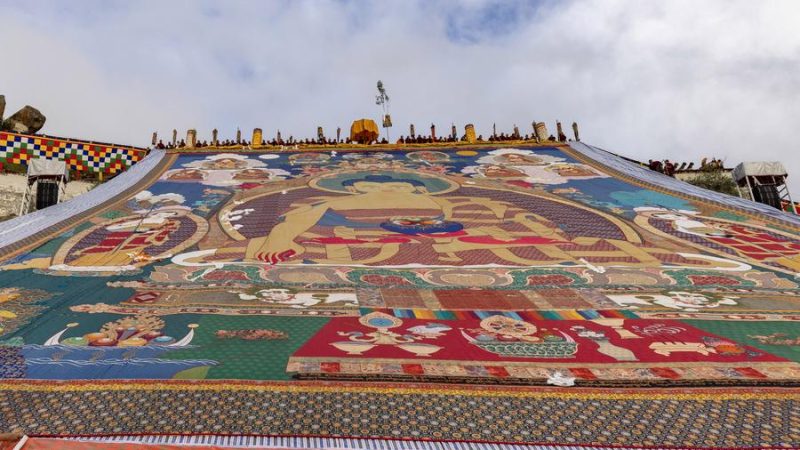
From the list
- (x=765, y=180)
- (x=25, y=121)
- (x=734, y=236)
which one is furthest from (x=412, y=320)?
(x=25, y=121)

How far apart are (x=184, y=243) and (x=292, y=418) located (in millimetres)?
5062

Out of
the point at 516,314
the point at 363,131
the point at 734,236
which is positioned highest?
the point at 363,131

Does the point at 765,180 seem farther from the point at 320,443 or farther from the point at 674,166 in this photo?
the point at 320,443

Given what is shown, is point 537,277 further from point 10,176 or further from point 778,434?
point 10,176

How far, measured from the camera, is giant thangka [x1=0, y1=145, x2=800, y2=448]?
2.59 metres

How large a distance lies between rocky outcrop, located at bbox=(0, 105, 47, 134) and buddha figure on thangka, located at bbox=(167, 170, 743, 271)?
32.0 feet

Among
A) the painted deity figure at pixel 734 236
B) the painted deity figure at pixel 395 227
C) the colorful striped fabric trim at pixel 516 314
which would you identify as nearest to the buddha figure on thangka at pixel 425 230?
the painted deity figure at pixel 395 227

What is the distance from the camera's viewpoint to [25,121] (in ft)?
50.0

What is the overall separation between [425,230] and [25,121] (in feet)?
45.4

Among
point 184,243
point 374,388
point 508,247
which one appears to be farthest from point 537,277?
point 184,243

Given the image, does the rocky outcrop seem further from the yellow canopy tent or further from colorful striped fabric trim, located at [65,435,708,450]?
colorful striped fabric trim, located at [65,435,708,450]

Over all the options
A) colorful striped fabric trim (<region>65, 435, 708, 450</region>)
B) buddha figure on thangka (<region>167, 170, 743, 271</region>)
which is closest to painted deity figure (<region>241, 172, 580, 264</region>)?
buddha figure on thangka (<region>167, 170, 743, 271</region>)

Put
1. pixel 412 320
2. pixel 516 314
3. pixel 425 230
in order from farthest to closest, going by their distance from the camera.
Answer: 1. pixel 425 230
2. pixel 516 314
3. pixel 412 320

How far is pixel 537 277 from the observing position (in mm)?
5895
